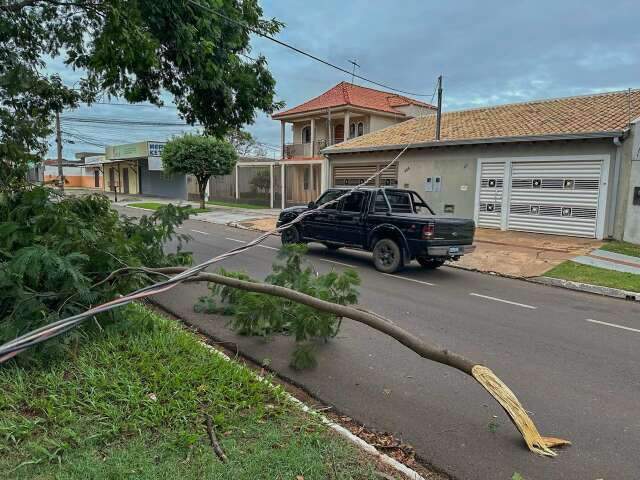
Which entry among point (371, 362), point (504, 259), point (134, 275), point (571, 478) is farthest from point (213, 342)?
point (504, 259)

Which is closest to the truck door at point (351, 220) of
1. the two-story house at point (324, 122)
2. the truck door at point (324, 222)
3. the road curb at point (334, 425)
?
the truck door at point (324, 222)

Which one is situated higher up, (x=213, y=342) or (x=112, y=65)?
(x=112, y=65)

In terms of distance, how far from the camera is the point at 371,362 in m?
5.00

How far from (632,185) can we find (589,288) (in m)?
6.05

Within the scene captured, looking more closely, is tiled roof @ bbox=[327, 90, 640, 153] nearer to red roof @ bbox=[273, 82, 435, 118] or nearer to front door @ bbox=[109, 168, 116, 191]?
red roof @ bbox=[273, 82, 435, 118]

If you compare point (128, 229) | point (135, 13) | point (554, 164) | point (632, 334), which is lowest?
point (632, 334)

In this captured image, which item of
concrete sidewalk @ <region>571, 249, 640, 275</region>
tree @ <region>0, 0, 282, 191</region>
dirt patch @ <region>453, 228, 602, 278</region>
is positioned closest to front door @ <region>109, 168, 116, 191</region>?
tree @ <region>0, 0, 282, 191</region>

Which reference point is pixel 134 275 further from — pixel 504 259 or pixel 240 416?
pixel 504 259

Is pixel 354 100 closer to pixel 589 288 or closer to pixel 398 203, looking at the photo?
pixel 398 203

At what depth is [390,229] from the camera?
1027 cm

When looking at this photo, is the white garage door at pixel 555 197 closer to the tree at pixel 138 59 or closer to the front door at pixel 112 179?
the tree at pixel 138 59

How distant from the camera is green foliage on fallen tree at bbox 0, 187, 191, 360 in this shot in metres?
4.07

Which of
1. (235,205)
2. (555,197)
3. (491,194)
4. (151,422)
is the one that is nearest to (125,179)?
(235,205)

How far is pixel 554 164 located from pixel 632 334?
1038 centimetres
